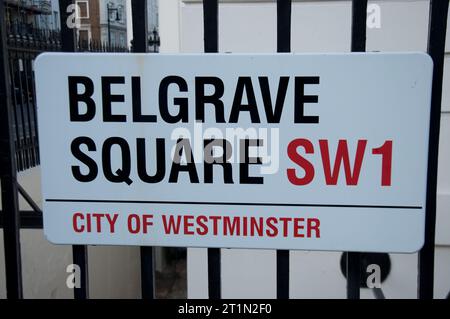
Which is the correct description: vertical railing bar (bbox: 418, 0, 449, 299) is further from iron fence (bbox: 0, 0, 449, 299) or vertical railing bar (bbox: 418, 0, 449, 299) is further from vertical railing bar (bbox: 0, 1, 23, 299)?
vertical railing bar (bbox: 0, 1, 23, 299)

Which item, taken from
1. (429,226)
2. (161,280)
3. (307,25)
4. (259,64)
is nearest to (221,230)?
(259,64)

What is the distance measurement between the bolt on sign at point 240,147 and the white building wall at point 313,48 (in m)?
1.60

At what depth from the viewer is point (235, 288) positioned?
116 inches

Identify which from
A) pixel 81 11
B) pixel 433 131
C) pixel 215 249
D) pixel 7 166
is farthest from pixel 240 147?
pixel 81 11

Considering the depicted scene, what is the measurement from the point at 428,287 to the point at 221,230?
1.89ft

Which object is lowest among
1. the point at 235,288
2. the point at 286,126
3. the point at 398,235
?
the point at 235,288

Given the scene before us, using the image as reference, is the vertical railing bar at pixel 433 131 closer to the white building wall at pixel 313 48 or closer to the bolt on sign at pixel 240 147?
the bolt on sign at pixel 240 147

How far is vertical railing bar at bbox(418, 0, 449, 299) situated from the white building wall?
1518 millimetres

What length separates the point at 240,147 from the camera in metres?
1.15

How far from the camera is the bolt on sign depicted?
3.66ft

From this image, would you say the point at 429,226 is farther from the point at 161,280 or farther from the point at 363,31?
the point at 161,280

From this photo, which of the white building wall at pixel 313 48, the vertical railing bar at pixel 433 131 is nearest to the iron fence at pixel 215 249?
the vertical railing bar at pixel 433 131

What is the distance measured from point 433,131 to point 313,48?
1.63m
